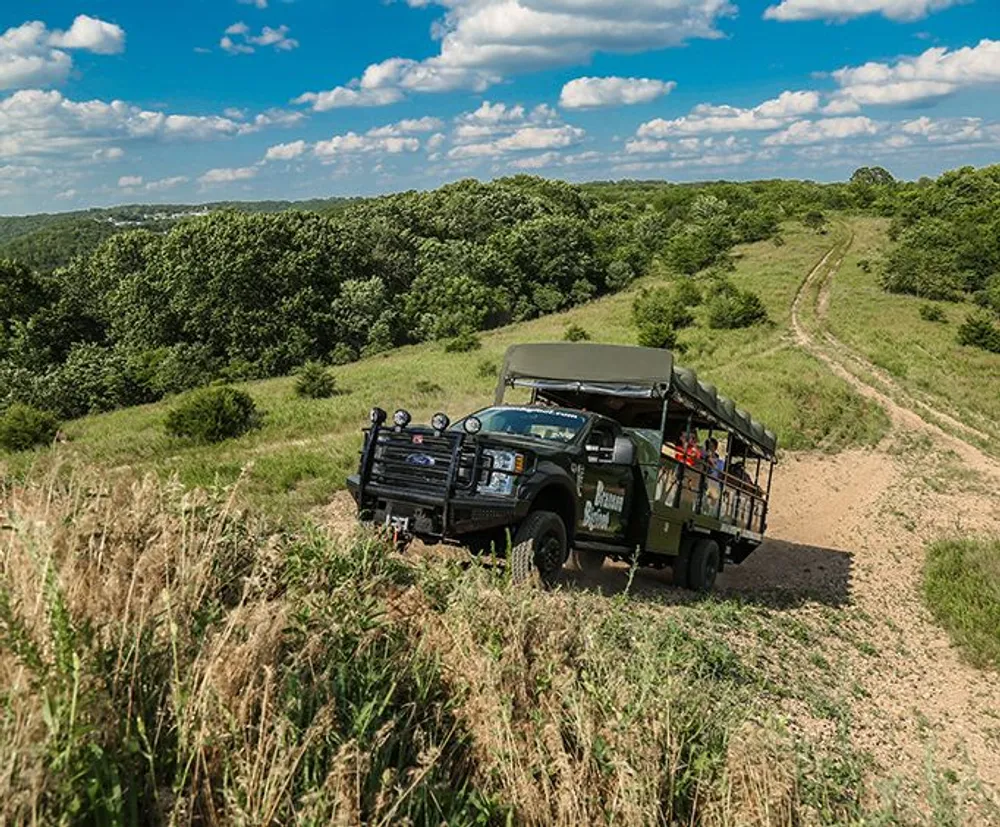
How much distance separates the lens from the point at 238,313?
51.2 m

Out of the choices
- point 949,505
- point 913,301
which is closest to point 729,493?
point 949,505

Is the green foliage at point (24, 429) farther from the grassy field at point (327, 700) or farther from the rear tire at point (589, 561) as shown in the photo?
the grassy field at point (327, 700)

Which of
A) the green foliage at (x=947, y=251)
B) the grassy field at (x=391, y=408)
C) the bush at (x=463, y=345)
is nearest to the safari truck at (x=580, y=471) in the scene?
the grassy field at (x=391, y=408)

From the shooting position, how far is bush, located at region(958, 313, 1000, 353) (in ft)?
125

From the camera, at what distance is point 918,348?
3672 cm

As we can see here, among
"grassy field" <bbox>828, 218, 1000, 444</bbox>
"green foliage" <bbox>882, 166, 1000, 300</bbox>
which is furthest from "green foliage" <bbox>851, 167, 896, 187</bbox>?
"grassy field" <bbox>828, 218, 1000, 444</bbox>

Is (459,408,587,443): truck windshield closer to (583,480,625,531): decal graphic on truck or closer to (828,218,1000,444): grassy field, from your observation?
(583,480,625,531): decal graphic on truck

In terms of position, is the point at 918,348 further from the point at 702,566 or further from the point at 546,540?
the point at 546,540

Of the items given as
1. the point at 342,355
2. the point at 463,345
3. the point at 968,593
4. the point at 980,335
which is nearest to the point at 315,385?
the point at 463,345

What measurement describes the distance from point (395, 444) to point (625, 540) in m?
3.32

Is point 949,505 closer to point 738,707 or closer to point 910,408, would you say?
point 910,408

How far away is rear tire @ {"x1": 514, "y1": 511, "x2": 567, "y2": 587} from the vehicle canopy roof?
250 cm

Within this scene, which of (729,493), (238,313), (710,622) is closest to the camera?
(710,622)

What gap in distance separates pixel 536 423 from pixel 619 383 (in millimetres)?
1330
